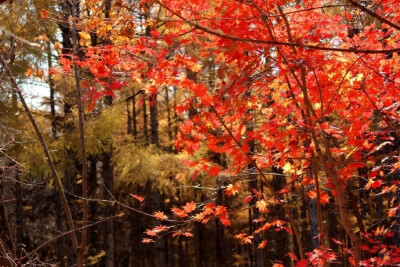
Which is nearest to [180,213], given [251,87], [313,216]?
[251,87]

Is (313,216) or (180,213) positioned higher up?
(180,213)

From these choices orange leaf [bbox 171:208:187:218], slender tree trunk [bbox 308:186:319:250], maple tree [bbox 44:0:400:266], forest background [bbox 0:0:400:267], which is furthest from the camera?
slender tree trunk [bbox 308:186:319:250]

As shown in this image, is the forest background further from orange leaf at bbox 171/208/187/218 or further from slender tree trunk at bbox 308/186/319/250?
slender tree trunk at bbox 308/186/319/250

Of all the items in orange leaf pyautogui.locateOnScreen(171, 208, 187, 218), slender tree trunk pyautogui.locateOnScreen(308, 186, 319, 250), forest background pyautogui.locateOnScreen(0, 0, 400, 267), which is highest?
forest background pyautogui.locateOnScreen(0, 0, 400, 267)

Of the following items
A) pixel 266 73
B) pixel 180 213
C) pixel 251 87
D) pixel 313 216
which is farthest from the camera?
pixel 313 216

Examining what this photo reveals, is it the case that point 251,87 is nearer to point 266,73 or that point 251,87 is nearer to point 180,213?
point 266,73

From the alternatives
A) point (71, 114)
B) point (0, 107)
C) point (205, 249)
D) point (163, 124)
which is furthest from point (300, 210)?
point (0, 107)

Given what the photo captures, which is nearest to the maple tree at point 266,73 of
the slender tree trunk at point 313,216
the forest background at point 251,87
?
the forest background at point 251,87

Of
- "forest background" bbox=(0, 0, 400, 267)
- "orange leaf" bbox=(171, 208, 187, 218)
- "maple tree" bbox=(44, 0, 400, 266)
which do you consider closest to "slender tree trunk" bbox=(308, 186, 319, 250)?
"forest background" bbox=(0, 0, 400, 267)

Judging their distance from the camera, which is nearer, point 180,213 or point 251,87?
point 180,213

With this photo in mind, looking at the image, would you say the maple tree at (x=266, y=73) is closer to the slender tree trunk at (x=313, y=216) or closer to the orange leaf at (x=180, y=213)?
the orange leaf at (x=180, y=213)

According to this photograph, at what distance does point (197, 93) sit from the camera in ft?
9.93

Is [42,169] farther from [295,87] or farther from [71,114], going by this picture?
[295,87]

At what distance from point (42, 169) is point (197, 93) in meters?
9.29
